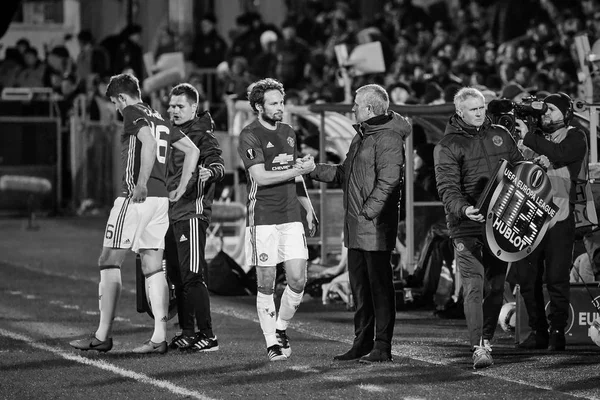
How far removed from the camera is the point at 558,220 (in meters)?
10.8

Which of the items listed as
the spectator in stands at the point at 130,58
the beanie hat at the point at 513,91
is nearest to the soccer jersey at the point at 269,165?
the beanie hat at the point at 513,91

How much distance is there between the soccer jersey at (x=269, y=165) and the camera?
1027 cm

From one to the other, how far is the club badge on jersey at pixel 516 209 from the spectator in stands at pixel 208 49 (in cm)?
1858

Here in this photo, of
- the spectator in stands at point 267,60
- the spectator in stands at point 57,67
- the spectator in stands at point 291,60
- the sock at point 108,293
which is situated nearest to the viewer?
the sock at point 108,293

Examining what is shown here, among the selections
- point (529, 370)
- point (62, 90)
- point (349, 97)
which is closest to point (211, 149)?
point (529, 370)

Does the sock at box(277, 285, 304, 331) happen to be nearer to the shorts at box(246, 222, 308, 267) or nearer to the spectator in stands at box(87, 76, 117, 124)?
the shorts at box(246, 222, 308, 267)

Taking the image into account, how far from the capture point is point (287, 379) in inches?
376

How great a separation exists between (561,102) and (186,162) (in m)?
2.82

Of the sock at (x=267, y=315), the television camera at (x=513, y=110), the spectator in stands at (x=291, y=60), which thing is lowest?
the sock at (x=267, y=315)

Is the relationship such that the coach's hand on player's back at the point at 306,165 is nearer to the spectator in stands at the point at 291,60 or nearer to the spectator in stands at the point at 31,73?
the spectator in stands at the point at 291,60

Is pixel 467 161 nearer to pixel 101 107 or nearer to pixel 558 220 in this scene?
pixel 558 220

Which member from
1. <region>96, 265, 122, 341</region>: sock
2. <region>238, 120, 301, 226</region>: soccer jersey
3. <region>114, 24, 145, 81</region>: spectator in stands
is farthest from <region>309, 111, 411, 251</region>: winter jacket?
<region>114, 24, 145, 81</region>: spectator in stands

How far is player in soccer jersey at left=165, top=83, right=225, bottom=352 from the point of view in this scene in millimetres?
10914

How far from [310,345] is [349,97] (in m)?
7.34
